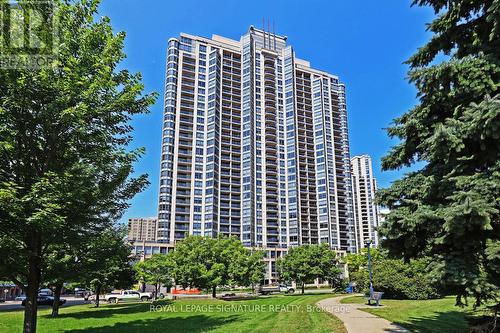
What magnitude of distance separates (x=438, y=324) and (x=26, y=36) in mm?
16671

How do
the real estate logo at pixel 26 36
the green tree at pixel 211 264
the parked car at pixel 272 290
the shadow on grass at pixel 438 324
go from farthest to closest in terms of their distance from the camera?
the parked car at pixel 272 290, the green tree at pixel 211 264, the shadow on grass at pixel 438 324, the real estate logo at pixel 26 36

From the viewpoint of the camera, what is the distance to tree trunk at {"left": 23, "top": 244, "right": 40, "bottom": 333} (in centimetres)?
1025

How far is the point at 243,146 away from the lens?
109375 mm

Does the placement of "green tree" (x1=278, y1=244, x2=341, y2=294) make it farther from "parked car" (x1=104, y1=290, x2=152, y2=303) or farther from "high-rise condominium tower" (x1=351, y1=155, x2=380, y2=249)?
"high-rise condominium tower" (x1=351, y1=155, x2=380, y2=249)

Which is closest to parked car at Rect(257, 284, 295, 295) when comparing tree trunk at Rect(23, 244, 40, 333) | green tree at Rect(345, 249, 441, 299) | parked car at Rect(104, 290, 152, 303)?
parked car at Rect(104, 290, 152, 303)

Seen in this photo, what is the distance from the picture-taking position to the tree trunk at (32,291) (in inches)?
404

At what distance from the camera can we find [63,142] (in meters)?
10.6

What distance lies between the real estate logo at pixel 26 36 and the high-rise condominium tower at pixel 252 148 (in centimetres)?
8522

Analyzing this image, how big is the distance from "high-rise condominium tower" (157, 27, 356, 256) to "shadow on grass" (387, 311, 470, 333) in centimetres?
8255

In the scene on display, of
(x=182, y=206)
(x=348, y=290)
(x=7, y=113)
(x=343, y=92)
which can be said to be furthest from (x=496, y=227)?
(x=343, y=92)

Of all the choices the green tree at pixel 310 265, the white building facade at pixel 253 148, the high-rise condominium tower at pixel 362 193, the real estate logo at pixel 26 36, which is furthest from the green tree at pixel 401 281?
the high-rise condominium tower at pixel 362 193

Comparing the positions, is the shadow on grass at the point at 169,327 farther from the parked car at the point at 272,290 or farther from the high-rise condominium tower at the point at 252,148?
the high-rise condominium tower at the point at 252,148

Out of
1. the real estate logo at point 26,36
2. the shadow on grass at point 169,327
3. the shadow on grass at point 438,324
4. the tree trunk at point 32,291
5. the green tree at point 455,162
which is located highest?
the real estate logo at point 26,36

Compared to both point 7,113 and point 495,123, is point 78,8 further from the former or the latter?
point 495,123
